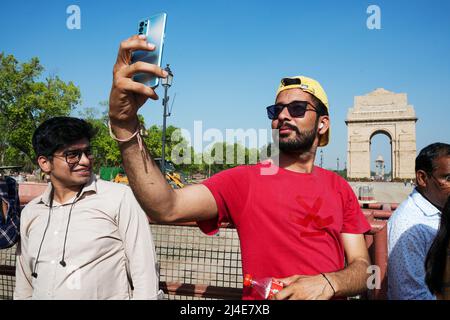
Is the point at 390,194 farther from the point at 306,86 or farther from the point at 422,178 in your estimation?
the point at 306,86

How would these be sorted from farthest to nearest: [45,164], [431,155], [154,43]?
[431,155]
[45,164]
[154,43]

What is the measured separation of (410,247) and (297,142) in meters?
1.21

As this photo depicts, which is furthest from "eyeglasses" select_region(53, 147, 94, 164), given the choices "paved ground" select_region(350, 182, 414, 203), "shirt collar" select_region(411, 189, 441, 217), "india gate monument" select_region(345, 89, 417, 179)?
"india gate monument" select_region(345, 89, 417, 179)

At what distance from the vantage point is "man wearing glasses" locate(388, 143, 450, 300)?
7.82 ft

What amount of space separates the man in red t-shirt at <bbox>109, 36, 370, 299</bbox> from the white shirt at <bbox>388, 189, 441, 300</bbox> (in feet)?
1.89

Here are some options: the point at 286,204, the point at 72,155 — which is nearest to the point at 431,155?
the point at 286,204

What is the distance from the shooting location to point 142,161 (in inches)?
62.3

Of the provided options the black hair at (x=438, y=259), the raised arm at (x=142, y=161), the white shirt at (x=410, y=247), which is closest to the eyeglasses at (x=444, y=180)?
the white shirt at (x=410, y=247)

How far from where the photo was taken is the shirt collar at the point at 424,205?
2.68 metres
